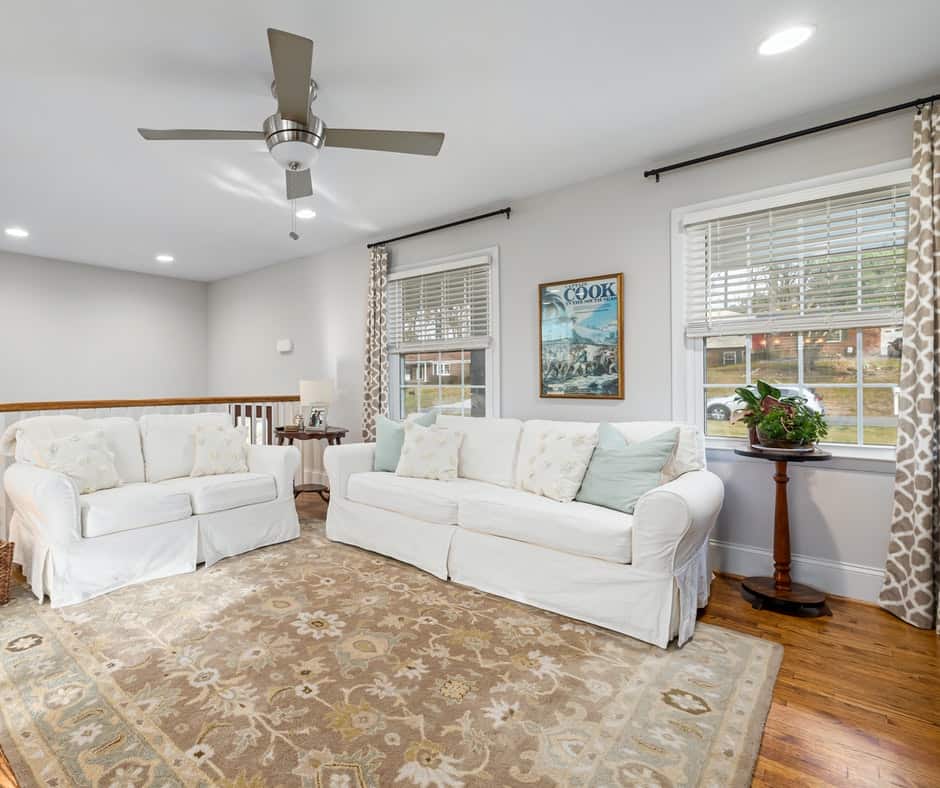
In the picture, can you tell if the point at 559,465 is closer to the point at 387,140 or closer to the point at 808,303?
the point at 808,303

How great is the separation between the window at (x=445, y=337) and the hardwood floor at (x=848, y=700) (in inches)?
→ 98.8

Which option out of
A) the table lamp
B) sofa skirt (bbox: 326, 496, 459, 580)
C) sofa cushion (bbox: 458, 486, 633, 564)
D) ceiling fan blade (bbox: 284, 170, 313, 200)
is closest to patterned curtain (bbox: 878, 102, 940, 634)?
sofa cushion (bbox: 458, 486, 633, 564)

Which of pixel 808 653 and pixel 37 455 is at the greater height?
pixel 37 455

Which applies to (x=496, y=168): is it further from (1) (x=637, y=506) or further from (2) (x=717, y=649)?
(2) (x=717, y=649)

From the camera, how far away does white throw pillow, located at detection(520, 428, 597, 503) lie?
2.90 m

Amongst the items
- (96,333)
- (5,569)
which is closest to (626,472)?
(5,569)

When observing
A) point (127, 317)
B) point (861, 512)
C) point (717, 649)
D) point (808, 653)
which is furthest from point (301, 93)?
point (127, 317)

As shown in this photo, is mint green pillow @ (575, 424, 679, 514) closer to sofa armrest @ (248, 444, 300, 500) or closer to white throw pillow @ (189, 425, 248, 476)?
sofa armrest @ (248, 444, 300, 500)

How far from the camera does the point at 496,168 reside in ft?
11.7

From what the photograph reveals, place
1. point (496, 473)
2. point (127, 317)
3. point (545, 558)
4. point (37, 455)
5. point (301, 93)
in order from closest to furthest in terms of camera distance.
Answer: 1. point (301, 93)
2. point (545, 558)
3. point (37, 455)
4. point (496, 473)
5. point (127, 317)

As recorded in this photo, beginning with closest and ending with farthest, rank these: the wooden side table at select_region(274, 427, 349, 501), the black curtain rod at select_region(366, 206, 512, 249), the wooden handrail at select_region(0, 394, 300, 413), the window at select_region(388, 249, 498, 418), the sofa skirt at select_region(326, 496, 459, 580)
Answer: the sofa skirt at select_region(326, 496, 459, 580) < the wooden handrail at select_region(0, 394, 300, 413) < the black curtain rod at select_region(366, 206, 512, 249) < the window at select_region(388, 249, 498, 418) < the wooden side table at select_region(274, 427, 349, 501)

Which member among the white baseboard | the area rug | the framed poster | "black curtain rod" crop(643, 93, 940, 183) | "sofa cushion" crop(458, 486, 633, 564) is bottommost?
the area rug

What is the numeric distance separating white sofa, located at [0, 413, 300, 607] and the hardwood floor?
6.53 ft

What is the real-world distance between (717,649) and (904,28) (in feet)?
9.11
